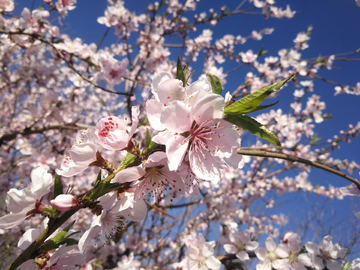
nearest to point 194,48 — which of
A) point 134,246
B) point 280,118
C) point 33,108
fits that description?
point 280,118

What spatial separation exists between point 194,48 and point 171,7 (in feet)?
3.48

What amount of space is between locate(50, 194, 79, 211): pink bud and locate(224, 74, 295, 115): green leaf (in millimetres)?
655

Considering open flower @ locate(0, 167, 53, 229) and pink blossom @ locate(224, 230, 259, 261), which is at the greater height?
open flower @ locate(0, 167, 53, 229)

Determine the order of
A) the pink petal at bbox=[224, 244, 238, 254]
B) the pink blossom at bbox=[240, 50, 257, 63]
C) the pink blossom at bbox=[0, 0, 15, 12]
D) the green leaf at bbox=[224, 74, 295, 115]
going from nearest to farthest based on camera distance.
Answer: the green leaf at bbox=[224, 74, 295, 115]
the pink petal at bbox=[224, 244, 238, 254]
the pink blossom at bbox=[0, 0, 15, 12]
the pink blossom at bbox=[240, 50, 257, 63]

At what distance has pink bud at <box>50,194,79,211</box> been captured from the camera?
732 millimetres

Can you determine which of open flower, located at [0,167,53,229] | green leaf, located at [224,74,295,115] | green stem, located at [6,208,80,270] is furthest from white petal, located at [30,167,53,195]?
green leaf, located at [224,74,295,115]

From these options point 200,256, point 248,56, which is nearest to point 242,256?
point 200,256

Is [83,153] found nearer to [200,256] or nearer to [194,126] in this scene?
[194,126]

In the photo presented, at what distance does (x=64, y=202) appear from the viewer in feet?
2.44

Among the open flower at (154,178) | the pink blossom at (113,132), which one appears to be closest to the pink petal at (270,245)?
the open flower at (154,178)

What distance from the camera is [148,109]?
2.62 feet

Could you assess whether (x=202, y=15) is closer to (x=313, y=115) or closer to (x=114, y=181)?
(x=313, y=115)

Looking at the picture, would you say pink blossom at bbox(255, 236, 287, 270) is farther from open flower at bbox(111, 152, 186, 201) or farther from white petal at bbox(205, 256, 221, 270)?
open flower at bbox(111, 152, 186, 201)

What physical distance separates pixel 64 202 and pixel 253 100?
2.45 ft
